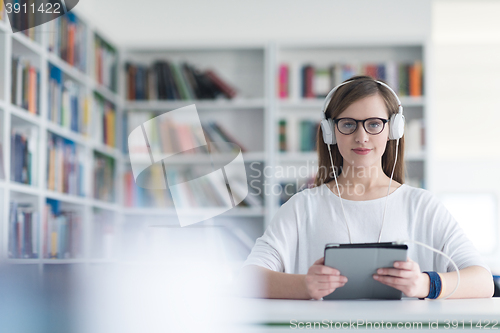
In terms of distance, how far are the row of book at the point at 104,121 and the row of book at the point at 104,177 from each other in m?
0.10

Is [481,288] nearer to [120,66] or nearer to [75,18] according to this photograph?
[75,18]

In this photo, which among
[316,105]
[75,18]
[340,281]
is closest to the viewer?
[340,281]

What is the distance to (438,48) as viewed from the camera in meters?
4.56

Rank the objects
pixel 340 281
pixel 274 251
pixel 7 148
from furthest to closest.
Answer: pixel 7 148
pixel 274 251
pixel 340 281

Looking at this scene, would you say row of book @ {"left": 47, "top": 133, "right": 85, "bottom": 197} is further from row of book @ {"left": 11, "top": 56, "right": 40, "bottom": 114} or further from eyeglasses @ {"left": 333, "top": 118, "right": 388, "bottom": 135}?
eyeglasses @ {"left": 333, "top": 118, "right": 388, "bottom": 135}

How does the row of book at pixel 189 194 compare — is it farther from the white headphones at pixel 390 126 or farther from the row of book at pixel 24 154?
the white headphones at pixel 390 126

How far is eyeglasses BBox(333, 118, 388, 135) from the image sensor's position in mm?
1149

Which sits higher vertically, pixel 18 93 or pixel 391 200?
pixel 18 93

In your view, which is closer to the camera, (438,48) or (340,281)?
(340,281)

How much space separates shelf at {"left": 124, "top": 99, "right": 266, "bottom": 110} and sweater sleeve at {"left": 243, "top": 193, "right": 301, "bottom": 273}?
7.08ft

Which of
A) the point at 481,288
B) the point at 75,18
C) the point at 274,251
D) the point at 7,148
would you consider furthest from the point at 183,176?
the point at 481,288

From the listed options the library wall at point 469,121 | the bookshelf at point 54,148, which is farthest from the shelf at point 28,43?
the library wall at point 469,121

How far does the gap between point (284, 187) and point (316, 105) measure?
552 millimetres

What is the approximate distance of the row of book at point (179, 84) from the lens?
344 centimetres
